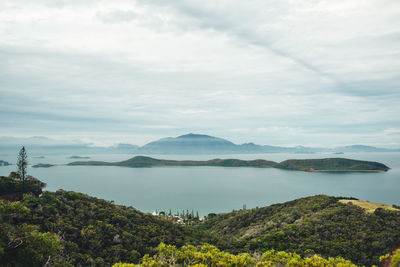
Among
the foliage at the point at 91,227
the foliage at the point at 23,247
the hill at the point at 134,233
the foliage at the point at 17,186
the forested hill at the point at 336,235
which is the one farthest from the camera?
the foliage at the point at 17,186

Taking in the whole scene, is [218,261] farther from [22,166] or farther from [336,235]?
[22,166]

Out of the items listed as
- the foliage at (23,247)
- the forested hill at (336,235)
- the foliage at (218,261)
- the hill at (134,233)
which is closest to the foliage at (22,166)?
the hill at (134,233)

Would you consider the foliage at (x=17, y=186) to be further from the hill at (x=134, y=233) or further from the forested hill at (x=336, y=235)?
the forested hill at (x=336, y=235)

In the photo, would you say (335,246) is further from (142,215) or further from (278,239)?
(142,215)

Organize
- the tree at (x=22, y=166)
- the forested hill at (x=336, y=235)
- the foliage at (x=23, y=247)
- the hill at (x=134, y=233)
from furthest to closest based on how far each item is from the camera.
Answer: the tree at (x=22, y=166)
the forested hill at (x=336, y=235)
the hill at (x=134, y=233)
the foliage at (x=23, y=247)

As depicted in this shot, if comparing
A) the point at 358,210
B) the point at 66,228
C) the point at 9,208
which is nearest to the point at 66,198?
the point at 66,228

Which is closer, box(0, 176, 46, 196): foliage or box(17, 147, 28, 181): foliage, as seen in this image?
box(0, 176, 46, 196): foliage

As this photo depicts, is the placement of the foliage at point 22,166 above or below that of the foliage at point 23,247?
above

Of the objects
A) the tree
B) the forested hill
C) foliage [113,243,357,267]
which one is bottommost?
the forested hill

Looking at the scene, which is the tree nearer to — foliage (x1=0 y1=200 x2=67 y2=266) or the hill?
the hill

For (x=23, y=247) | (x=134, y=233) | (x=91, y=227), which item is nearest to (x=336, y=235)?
(x=134, y=233)

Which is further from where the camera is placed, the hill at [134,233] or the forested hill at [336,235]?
the forested hill at [336,235]

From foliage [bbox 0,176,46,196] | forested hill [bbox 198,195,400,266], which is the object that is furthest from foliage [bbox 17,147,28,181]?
forested hill [bbox 198,195,400,266]

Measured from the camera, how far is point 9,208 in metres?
25.2
